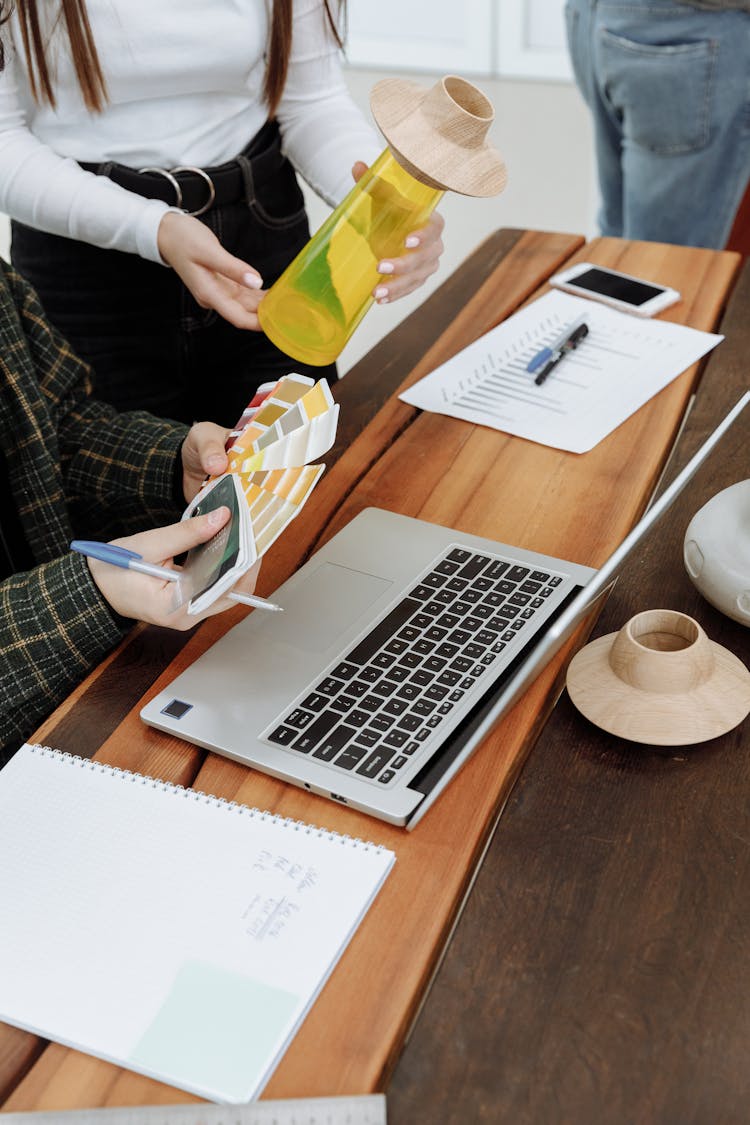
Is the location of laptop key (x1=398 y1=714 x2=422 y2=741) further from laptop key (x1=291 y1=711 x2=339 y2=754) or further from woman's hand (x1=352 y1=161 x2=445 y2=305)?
woman's hand (x1=352 y1=161 x2=445 y2=305)

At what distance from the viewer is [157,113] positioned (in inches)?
54.8

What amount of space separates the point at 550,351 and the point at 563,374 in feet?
0.12

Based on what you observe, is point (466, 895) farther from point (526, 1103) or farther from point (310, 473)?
point (310, 473)

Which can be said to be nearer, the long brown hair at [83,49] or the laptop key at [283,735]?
the laptop key at [283,735]

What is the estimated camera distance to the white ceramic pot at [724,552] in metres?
0.88

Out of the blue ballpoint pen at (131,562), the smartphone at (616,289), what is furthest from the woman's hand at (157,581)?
the smartphone at (616,289)

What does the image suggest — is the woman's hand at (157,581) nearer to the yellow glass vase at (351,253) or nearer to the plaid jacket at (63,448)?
the plaid jacket at (63,448)

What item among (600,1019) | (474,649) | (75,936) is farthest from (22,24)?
(600,1019)

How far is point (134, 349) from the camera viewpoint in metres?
1.47

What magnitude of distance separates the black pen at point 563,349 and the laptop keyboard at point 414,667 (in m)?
0.40

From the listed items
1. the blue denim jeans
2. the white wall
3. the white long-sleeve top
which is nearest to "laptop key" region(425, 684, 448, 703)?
the white long-sleeve top

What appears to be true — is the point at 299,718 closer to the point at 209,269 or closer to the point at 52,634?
the point at 52,634

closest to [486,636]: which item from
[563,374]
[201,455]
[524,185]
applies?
[201,455]

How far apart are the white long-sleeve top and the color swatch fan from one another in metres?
0.47
